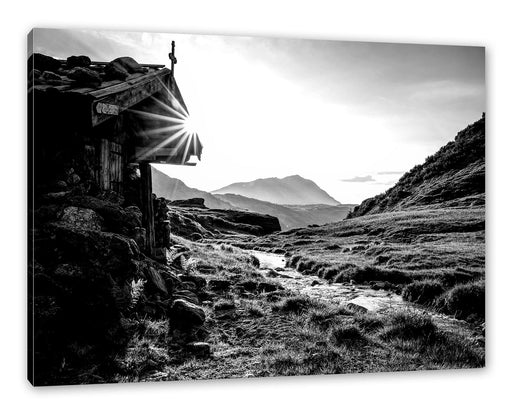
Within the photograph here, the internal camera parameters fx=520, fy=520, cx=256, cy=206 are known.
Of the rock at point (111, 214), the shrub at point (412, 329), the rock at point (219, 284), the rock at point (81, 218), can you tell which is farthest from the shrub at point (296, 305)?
the rock at point (81, 218)

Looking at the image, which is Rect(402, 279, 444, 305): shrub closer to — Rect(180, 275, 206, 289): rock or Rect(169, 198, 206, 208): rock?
Rect(180, 275, 206, 289): rock

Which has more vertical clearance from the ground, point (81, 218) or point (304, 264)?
point (81, 218)

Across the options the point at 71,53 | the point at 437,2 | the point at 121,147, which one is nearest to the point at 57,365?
the point at 121,147

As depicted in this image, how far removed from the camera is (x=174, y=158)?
8.58m

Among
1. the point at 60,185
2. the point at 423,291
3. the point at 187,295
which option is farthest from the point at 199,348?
the point at 423,291

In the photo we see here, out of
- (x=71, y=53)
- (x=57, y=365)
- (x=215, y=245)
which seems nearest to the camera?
(x=57, y=365)

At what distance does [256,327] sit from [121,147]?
11.8ft

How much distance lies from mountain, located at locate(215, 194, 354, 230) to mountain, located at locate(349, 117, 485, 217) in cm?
35

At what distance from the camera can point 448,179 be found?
927cm

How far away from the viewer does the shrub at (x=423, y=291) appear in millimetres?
8555

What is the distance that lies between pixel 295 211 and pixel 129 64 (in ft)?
11.8

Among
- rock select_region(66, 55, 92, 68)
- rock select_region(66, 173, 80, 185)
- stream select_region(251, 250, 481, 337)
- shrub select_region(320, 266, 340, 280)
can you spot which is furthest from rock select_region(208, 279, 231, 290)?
rock select_region(66, 55, 92, 68)

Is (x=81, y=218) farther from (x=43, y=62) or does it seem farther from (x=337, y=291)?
(x=337, y=291)

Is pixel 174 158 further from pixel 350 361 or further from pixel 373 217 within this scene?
pixel 350 361
